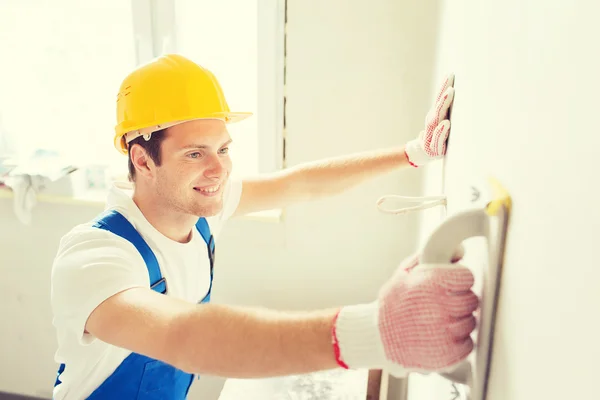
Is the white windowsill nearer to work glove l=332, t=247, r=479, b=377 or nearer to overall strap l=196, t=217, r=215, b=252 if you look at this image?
overall strap l=196, t=217, r=215, b=252

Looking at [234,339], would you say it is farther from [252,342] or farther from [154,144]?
[154,144]

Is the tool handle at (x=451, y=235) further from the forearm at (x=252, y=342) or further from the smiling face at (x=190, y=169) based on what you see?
the smiling face at (x=190, y=169)

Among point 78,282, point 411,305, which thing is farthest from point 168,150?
point 411,305

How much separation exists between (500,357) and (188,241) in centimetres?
93

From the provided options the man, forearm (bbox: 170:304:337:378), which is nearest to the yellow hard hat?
the man

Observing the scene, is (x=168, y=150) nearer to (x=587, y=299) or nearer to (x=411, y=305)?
(x=411, y=305)

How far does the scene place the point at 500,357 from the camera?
1.43ft

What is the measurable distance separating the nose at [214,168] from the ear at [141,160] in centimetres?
14

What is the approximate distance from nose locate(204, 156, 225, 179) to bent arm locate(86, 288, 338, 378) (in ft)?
1.68

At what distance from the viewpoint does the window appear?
1657mm

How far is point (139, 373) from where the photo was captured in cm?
108

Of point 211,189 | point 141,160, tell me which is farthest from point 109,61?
point 211,189

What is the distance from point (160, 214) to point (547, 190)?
3.11 feet

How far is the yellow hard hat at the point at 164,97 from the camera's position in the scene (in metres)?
1.06
